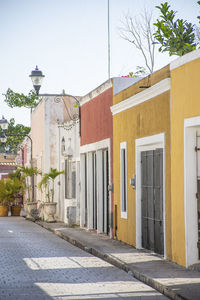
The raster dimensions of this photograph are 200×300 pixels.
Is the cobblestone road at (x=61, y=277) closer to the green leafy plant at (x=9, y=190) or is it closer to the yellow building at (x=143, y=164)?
the yellow building at (x=143, y=164)

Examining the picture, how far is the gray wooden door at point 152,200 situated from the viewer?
12500 millimetres

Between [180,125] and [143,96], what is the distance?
258 centimetres

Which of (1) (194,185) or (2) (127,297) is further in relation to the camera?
(1) (194,185)

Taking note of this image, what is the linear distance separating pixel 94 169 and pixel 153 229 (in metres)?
6.87

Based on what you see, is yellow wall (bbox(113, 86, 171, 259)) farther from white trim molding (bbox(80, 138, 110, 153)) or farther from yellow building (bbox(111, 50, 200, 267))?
white trim molding (bbox(80, 138, 110, 153))

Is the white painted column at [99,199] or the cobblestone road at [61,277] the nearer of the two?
the cobblestone road at [61,277]

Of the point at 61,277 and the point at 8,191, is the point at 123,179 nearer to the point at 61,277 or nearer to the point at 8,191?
the point at 61,277

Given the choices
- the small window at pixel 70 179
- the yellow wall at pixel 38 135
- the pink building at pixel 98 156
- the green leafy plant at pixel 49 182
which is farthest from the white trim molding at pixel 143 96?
the yellow wall at pixel 38 135

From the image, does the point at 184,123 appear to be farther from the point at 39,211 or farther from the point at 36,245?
the point at 39,211

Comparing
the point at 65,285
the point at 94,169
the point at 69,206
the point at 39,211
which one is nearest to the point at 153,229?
the point at 65,285

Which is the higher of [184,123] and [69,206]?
[184,123]

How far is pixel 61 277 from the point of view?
10195 mm

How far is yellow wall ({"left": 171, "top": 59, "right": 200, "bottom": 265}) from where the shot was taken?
1027cm

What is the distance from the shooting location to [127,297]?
8375mm
